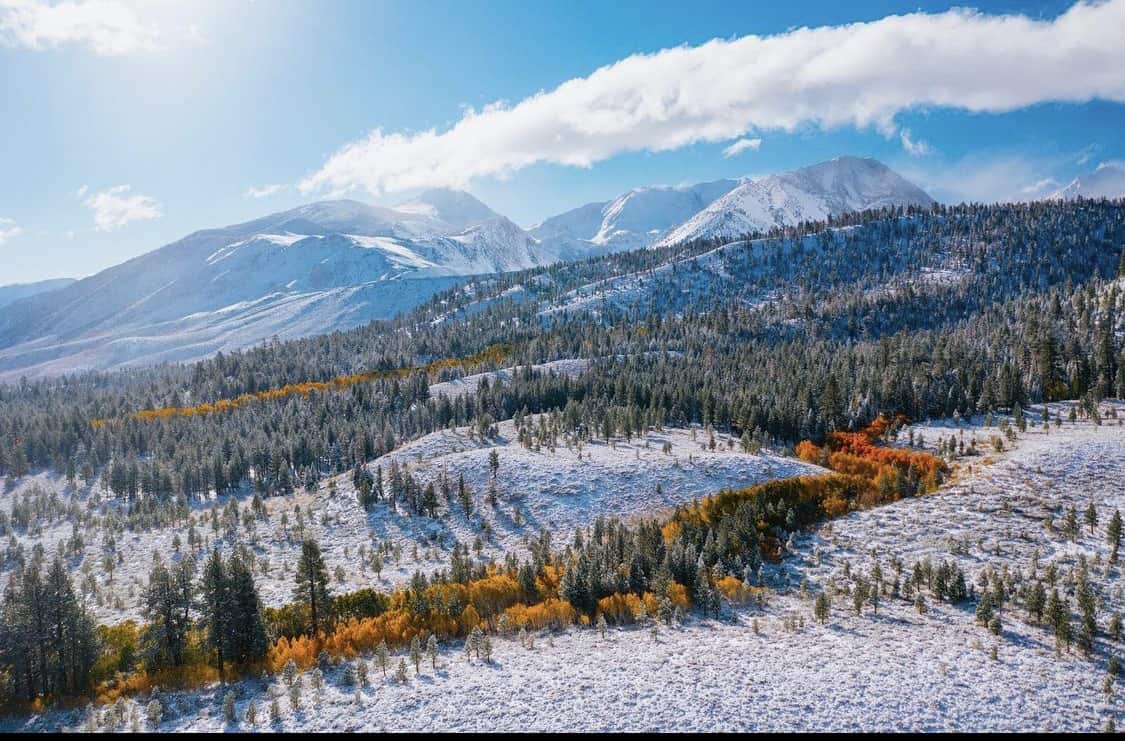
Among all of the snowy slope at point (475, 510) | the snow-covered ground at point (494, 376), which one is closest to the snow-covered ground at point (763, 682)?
the snowy slope at point (475, 510)

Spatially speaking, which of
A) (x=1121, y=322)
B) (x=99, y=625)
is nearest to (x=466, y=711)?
(x=99, y=625)

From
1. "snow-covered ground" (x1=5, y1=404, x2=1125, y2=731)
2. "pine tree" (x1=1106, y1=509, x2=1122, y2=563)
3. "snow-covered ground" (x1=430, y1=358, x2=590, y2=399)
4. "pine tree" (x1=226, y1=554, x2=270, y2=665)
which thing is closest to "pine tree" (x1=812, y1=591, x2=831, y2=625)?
"snow-covered ground" (x1=5, y1=404, x2=1125, y2=731)

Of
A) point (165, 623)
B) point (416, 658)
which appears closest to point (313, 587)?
point (165, 623)

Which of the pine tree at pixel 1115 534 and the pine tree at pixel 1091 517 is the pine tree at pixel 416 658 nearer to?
the pine tree at pixel 1115 534

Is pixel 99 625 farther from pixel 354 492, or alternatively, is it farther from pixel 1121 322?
pixel 1121 322

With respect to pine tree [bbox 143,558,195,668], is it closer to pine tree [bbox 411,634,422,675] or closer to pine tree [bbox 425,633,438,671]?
pine tree [bbox 411,634,422,675]

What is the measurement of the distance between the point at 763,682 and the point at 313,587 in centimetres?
3310

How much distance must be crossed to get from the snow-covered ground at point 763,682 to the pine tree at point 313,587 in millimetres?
8538

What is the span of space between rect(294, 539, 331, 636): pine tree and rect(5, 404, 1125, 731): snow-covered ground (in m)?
8.54

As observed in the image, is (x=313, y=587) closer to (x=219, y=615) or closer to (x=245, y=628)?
(x=245, y=628)

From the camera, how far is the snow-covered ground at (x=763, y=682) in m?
29.3

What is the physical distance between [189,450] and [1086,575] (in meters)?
133

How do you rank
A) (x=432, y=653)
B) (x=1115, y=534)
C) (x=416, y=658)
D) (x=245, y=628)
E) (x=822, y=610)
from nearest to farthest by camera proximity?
(x=416, y=658)
(x=432, y=653)
(x=245, y=628)
(x=822, y=610)
(x=1115, y=534)

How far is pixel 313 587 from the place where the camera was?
4719 centimetres
